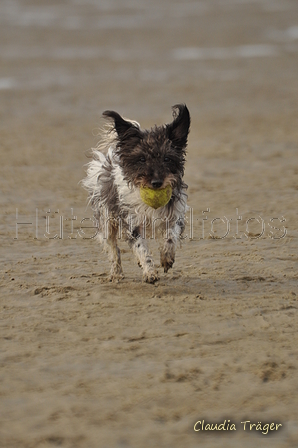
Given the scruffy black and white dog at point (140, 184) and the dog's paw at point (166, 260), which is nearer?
the scruffy black and white dog at point (140, 184)

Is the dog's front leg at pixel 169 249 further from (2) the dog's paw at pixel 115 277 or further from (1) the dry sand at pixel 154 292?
(2) the dog's paw at pixel 115 277

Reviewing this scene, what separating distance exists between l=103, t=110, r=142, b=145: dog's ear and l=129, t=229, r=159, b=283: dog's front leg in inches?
31.1

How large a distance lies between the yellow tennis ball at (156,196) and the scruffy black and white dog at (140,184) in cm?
5

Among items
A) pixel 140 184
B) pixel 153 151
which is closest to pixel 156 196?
pixel 140 184

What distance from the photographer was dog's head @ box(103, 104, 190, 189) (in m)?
5.66

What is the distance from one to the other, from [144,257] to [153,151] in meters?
0.88

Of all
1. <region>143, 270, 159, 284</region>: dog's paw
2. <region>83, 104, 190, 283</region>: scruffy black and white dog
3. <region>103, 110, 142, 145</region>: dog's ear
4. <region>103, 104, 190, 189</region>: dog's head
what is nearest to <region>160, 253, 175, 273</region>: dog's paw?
<region>83, 104, 190, 283</region>: scruffy black and white dog

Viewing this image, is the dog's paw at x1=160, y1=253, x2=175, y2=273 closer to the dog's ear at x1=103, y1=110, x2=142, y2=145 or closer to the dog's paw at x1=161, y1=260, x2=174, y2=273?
the dog's paw at x1=161, y1=260, x2=174, y2=273

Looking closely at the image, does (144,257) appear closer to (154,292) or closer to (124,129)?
(154,292)

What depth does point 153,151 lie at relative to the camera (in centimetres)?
570

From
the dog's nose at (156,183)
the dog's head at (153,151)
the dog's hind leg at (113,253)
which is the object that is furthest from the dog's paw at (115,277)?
the dog's nose at (156,183)

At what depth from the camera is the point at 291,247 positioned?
7145 mm

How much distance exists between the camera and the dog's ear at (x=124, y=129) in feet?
19.1

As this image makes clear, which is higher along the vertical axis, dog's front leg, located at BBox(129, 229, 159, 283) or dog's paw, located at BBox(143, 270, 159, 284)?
dog's front leg, located at BBox(129, 229, 159, 283)
